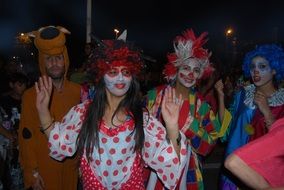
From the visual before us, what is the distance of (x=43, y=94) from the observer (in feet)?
11.1

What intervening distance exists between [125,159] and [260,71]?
1929 millimetres

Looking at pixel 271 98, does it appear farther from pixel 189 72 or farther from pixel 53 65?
pixel 53 65

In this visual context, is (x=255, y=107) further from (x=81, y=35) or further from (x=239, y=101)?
(x=81, y=35)

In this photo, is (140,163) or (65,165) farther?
(65,165)

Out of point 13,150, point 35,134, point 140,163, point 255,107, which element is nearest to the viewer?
point 140,163

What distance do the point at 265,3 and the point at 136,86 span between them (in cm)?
3942

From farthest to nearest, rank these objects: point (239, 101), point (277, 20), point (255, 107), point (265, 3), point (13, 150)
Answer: point (277, 20)
point (265, 3)
point (13, 150)
point (239, 101)
point (255, 107)

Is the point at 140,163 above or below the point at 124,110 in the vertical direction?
below

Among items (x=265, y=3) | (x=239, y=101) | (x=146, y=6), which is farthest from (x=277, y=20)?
(x=239, y=101)

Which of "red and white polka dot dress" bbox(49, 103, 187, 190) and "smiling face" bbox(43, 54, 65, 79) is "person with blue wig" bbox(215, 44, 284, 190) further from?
"smiling face" bbox(43, 54, 65, 79)

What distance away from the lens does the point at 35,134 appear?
12.9 feet

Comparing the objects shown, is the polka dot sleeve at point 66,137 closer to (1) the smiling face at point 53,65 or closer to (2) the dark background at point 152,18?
(1) the smiling face at point 53,65

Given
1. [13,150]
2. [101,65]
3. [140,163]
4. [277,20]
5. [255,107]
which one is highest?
[277,20]

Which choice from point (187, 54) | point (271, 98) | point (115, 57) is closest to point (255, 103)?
point (271, 98)
